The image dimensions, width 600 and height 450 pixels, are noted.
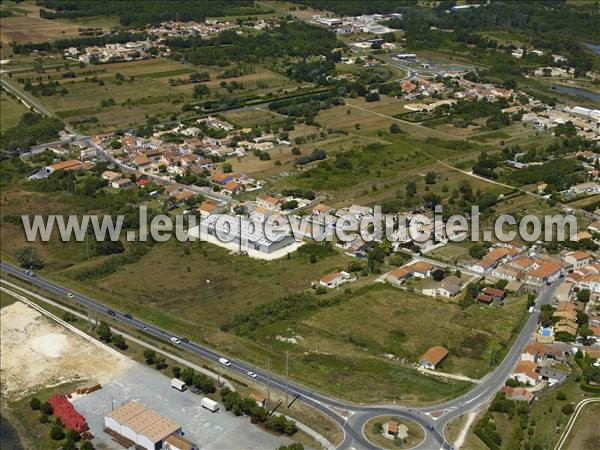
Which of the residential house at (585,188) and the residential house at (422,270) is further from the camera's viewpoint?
the residential house at (585,188)

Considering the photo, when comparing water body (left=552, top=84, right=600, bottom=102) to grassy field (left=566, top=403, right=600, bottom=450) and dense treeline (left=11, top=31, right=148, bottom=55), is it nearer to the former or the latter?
dense treeline (left=11, top=31, right=148, bottom=55)

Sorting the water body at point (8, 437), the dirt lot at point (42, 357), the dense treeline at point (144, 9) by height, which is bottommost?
the water body at point (8, 437)

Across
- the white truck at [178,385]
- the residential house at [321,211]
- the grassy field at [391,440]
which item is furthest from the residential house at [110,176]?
the grassy field at [391,440]

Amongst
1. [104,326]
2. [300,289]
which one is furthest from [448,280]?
[104,326]

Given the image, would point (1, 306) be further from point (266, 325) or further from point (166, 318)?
point (266, 325)

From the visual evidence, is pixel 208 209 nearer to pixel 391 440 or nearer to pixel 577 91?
pixel 391 440

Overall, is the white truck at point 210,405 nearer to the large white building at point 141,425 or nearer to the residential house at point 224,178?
the large white building at point 141,425
